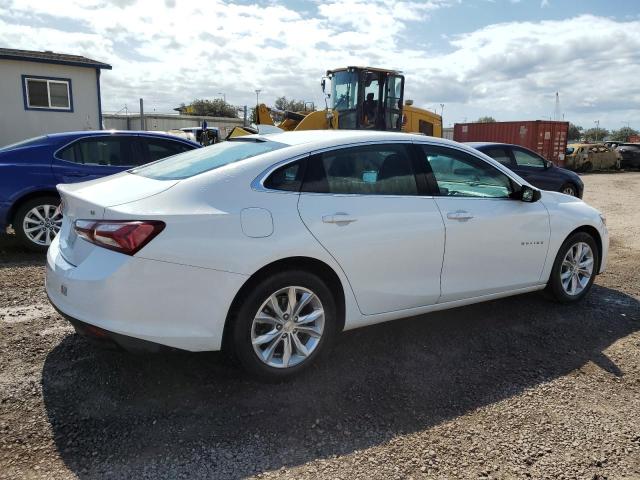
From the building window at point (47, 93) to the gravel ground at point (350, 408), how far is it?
1514 cm

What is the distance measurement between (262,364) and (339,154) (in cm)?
150

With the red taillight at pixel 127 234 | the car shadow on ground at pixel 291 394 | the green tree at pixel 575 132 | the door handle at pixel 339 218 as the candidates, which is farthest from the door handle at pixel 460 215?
the green tree at pixel 575 132

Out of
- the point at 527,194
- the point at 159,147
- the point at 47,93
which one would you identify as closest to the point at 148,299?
the point at 527,194

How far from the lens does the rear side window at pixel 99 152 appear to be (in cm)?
680

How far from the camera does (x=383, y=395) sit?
3.34m

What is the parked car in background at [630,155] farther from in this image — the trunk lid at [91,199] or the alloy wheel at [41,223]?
the trunk lid at [91,199]

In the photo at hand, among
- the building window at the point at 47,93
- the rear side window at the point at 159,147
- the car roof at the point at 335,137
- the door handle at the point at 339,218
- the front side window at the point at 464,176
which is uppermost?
the building window at the point at 47,93

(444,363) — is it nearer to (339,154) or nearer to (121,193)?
(339,154)

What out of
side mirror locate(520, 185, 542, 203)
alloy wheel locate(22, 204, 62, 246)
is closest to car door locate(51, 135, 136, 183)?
alloy wheel locate(22, 204, 62, 246)

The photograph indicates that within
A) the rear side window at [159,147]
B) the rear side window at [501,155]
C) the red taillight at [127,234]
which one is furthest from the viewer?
the rear side window at [501,155]

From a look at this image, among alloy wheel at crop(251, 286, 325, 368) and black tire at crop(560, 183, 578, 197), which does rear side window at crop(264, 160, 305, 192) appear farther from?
black tire at crop(560, 183, 578, 197)

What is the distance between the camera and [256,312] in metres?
3.19

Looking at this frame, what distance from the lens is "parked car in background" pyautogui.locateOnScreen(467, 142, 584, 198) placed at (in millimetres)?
10352

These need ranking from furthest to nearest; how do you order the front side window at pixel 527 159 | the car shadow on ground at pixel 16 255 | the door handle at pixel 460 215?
1. the front side window at pixel 527 159
2. the car shadow on ground at pixel 16 255
3. the door handle at pixel 460 215
